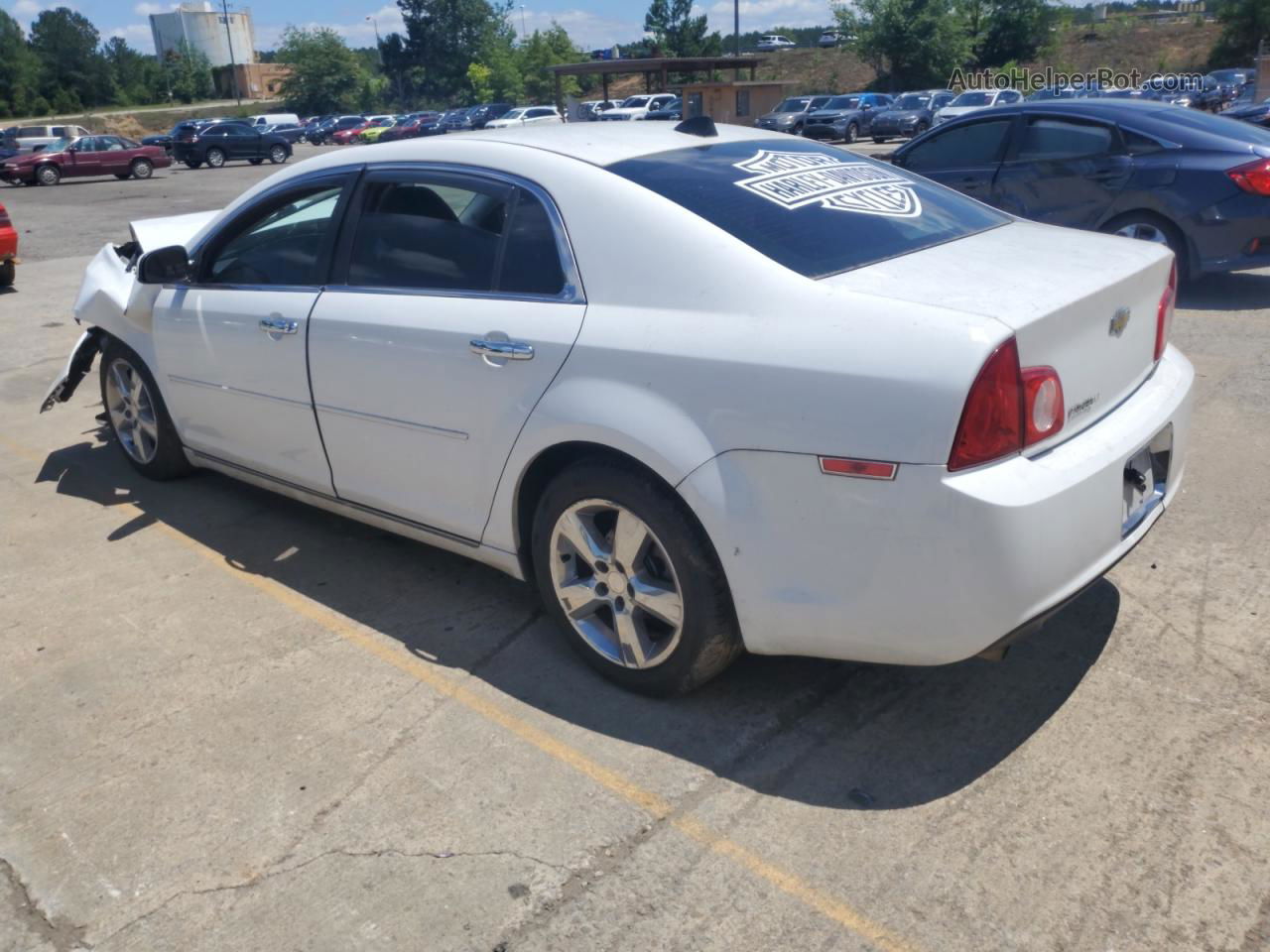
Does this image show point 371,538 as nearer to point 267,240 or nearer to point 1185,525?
point 267,240

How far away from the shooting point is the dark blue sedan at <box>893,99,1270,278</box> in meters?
7.82

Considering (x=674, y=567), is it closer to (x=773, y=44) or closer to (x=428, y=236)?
(x=428, y=236)

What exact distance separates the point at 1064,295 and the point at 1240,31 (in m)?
61.7

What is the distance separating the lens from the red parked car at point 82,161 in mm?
32219

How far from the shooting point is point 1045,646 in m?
3.55

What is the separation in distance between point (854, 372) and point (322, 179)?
96.2 inches

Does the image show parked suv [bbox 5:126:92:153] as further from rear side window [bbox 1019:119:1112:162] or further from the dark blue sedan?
rear side window [bbox 1019:119:1112:162]

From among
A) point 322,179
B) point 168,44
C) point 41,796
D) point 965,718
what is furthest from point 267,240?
point 168,44

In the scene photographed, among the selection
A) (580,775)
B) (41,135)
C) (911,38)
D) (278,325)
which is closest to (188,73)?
(41,135)

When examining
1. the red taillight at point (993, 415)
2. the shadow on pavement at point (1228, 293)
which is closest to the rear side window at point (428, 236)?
the red taillight at point (993, 415)

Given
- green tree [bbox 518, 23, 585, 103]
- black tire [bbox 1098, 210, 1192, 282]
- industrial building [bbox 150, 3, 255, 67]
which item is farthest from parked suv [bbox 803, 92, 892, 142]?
industrial building [bbox 150, 3, 255, 67]

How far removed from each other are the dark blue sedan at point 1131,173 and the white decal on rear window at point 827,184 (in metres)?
5.05

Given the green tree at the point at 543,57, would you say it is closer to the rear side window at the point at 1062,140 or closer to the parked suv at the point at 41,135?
the parked suv at the point at 41,135

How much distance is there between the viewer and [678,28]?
71688mm
